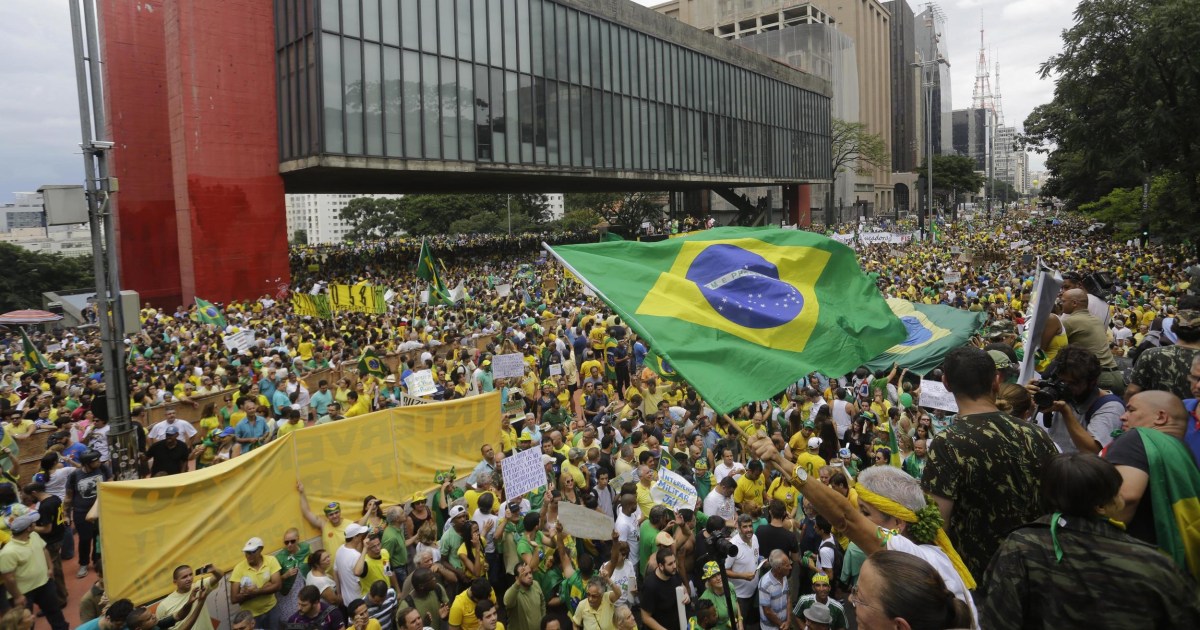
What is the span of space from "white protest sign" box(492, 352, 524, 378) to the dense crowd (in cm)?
62

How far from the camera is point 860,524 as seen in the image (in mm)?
2908

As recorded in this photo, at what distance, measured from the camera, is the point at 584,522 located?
5480 mm

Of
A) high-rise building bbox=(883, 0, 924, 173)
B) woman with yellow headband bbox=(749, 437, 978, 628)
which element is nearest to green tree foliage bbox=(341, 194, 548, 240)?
high-rise building bbox=(883, 0, 924, 173)

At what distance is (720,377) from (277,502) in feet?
15.3

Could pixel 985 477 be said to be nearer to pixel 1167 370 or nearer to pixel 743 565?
pixel 1167 370

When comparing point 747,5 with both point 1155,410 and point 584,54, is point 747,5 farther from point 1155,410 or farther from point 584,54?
point 1155,410

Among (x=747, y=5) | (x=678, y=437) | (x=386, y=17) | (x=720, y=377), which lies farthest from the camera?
(x=747, y=5)

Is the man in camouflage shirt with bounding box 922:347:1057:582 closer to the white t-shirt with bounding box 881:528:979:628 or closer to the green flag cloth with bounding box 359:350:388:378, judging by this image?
the white t-shirt with bounding box 881:528:979:628

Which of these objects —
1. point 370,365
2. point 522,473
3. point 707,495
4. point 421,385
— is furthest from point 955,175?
point 522,473

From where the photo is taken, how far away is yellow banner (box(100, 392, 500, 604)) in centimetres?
597

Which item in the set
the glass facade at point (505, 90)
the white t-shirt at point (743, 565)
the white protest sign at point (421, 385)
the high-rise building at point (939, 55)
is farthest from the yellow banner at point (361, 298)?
the high-rise building at point (939, 55)

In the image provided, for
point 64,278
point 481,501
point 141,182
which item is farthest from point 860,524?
point 64,278

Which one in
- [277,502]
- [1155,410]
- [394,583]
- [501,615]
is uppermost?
[1155,410]

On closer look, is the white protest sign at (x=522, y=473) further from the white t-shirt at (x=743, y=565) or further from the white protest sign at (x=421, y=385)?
the white protest sign at (x=421, y=385)
